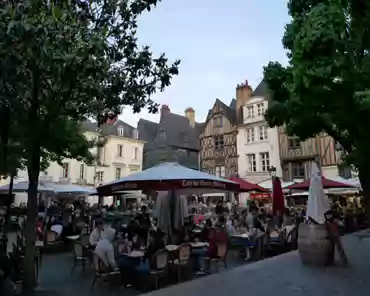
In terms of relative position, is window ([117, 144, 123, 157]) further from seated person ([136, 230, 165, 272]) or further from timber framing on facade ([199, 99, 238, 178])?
seated person ([136, 230, 165, 272])

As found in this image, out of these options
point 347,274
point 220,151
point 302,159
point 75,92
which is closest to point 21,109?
point 75,92

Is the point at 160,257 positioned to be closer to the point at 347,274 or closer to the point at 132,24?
the point at 347,274

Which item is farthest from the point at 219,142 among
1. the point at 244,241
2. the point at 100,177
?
the point at 244,241

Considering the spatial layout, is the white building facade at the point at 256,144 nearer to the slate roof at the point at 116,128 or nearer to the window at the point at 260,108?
the window at the point at 260,108

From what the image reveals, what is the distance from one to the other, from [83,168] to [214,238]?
31.2 metres

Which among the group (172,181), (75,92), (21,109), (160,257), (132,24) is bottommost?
(160,257)

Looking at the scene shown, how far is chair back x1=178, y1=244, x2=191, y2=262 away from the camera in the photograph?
265 inches

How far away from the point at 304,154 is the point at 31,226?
83.2 ft

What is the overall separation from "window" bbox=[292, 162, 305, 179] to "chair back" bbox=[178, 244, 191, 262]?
77.7 ft

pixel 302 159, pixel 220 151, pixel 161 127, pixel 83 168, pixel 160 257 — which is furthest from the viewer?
pixel 161 127

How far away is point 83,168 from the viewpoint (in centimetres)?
3688

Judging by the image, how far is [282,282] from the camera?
613cm

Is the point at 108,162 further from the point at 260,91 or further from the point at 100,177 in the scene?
the point at 260,91

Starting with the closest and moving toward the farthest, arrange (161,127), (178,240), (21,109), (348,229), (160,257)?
1. (21,109)
2. (160,257)
3. (178,240)
4. (348,229)
5. (161,127)
